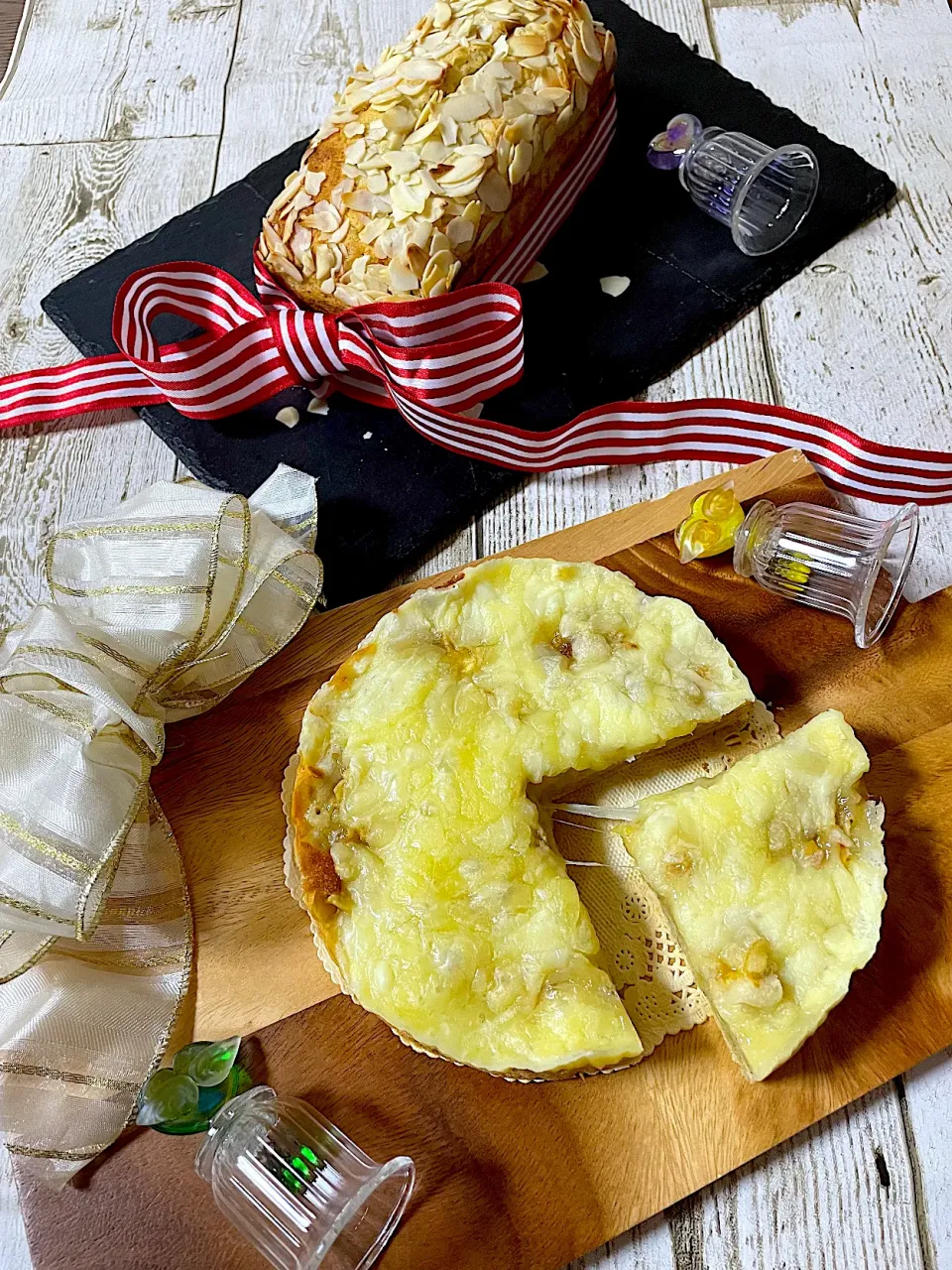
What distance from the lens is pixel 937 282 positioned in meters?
2.50

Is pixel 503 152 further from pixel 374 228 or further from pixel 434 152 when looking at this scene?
pixel 374 228

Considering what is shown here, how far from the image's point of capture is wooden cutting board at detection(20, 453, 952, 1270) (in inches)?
59.9

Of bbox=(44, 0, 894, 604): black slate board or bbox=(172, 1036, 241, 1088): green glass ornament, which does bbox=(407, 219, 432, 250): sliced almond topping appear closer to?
bbox=(44, 0, 894, 604): black slate board

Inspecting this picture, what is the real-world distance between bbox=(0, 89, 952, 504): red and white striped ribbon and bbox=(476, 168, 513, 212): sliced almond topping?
149mm

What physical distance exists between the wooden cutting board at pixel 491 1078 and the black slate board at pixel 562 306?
0.55 metres

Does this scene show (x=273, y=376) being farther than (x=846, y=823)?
Yes

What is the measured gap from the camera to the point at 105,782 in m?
1.64

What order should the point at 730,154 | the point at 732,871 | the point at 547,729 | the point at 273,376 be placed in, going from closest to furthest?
the point at 732,871 < the point at 547,729 < the point at 273,376 < the point at 730,154

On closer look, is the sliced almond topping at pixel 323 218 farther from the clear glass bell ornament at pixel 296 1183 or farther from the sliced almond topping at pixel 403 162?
the clear glass bell ornament at pixel 296 1183

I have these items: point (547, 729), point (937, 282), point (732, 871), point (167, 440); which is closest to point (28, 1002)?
point (547, 729)

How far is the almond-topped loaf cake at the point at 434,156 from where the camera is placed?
2156 millimetres

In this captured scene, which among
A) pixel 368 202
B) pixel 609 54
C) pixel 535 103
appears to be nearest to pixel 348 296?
pixel 368 202

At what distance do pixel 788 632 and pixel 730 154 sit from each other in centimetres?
121

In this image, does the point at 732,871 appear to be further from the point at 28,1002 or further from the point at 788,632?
the point at 28,1002
